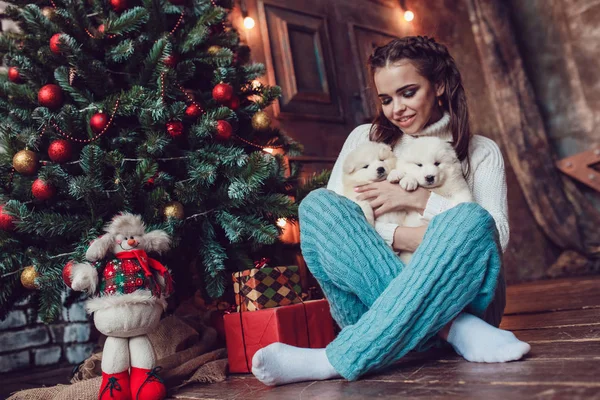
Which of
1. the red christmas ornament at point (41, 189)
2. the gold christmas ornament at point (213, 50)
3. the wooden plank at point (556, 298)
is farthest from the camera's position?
the wooden plank at point (556, 298)

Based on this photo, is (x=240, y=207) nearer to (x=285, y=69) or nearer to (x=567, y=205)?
(x=285, y=69)

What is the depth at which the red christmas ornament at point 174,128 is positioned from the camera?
1464mm

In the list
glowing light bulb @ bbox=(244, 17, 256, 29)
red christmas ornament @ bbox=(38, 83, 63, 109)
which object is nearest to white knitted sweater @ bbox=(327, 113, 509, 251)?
red christmas ornament @ bbox=(38, 83, 63, 109)

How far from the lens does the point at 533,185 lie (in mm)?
3162

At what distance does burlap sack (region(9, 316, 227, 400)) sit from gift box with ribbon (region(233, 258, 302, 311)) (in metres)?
0.18

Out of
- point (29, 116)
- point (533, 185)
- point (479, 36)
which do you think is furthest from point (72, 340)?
point (479, 36)

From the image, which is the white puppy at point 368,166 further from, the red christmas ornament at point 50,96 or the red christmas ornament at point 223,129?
the red christmas ornament at point 50,96

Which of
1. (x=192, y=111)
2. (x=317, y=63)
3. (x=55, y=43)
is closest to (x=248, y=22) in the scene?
(x=317, y=63)

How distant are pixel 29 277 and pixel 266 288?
0.60 meters

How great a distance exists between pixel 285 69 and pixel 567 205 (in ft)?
6.41

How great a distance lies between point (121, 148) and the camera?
1479mm

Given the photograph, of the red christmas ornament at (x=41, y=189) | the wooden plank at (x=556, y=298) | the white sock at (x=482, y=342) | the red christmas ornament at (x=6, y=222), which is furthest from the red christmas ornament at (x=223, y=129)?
the wooden plank at (x=556, y=298)

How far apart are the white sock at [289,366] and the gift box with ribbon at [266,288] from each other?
356mm

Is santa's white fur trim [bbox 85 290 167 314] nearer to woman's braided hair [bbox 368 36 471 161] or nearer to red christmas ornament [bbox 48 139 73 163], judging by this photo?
red christmas ornament [bbox 48 139 73 163]
